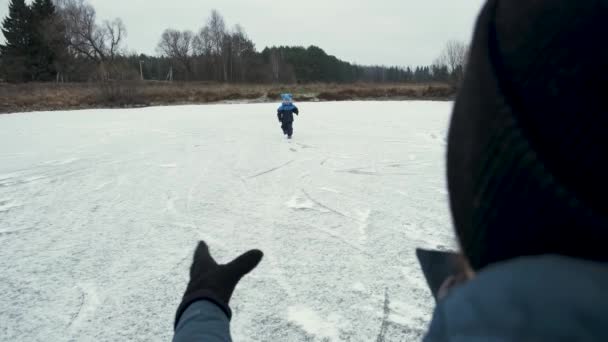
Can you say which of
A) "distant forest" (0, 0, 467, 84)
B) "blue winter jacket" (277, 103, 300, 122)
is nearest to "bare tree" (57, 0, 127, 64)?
"distant forest" (0, 0, 467, 84)

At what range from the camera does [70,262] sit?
2484 millimetres

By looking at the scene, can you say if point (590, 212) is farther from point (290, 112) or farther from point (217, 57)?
point (217, 57)

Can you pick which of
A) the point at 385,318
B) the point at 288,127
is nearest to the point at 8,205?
the point at 385,318

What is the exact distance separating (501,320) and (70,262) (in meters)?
2.81

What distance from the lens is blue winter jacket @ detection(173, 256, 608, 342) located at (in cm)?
34

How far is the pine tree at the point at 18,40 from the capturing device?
31.8 metres

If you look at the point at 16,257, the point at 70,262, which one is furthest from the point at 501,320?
the point at 16,257

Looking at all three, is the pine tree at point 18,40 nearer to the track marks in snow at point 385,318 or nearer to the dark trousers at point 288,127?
the dark trousers at point 288,127

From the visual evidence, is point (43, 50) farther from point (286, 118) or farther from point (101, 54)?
point (286, 118)

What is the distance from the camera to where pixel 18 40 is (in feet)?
111

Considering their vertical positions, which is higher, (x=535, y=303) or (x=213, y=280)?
(x=535, y=303)

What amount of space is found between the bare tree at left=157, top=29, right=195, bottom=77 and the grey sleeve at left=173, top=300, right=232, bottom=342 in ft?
143

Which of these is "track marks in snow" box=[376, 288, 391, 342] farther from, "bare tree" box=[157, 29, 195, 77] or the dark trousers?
"bare tree" box=[157, 29, 195, 77]

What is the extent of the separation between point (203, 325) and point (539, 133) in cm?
97
